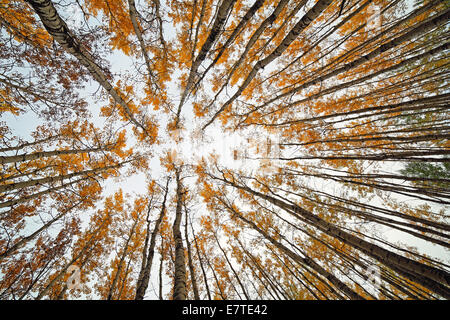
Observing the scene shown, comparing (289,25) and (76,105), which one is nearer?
(289,25)

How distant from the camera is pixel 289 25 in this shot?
4.69m

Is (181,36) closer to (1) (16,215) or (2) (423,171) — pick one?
(2) (423,171)

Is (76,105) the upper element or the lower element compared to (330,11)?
lower

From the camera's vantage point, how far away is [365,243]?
83.8 inches

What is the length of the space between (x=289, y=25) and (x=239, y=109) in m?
3.21
